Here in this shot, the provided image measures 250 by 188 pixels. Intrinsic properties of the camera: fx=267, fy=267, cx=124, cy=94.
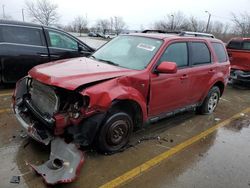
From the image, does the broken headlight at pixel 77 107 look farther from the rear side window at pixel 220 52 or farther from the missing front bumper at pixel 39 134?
the rear side window at pixel 220 52

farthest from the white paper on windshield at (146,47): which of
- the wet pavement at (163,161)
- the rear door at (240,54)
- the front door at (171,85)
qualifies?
the rear door at (240,54)

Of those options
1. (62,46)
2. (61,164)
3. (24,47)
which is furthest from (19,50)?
(61,164)

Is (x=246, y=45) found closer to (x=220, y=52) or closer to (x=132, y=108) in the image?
(x=220, y=52)

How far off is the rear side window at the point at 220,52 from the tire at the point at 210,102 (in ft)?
2.27

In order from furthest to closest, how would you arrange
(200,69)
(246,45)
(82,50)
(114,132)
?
(246,45) < (82,50) < (200,69) < (114,132)

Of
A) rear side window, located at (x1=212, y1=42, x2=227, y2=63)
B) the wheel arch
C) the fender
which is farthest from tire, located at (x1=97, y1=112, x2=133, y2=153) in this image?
rear side window, located at (x1=212, y1=42, x2=227, y2=63)

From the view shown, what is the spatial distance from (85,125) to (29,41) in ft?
14.1

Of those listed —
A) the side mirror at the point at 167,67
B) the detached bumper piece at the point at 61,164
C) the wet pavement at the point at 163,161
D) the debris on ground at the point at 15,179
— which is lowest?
the wet pavement at the point at 163,161

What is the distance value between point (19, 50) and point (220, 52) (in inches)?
195

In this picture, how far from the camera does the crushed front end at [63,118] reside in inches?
136

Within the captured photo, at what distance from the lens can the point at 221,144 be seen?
486cm

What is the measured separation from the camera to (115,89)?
3756mm

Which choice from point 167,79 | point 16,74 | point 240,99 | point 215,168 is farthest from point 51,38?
point 240,99

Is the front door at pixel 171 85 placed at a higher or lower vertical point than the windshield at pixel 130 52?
lower
